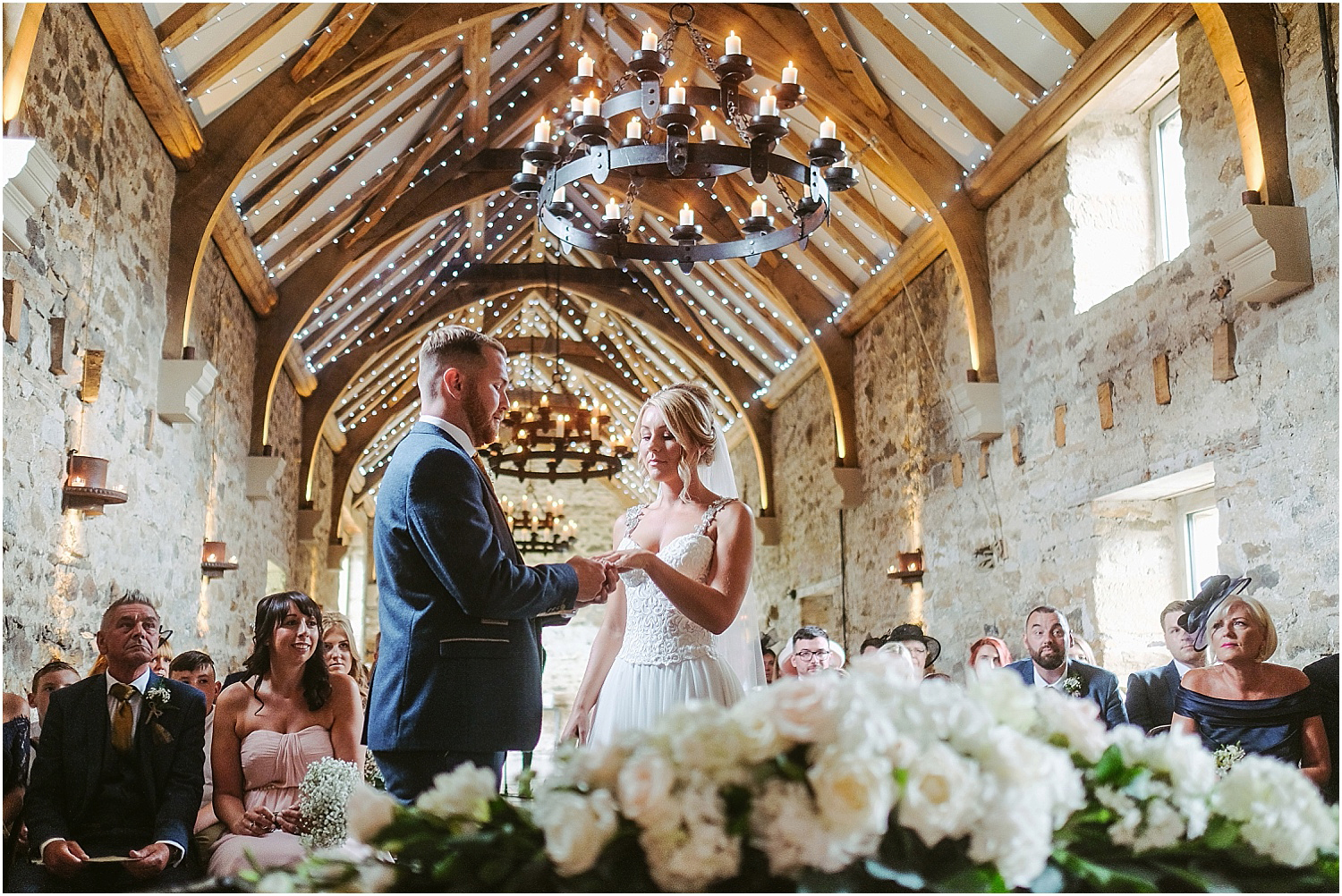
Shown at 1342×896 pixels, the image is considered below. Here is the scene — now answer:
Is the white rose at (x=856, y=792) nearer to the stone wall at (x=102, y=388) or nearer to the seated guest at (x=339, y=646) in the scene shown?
the seated guest at (x=339, y=646)

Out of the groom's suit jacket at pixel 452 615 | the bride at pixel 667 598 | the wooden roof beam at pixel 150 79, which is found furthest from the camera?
the wooden roof beam at pixel 150 79

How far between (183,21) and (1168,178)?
17.0ft

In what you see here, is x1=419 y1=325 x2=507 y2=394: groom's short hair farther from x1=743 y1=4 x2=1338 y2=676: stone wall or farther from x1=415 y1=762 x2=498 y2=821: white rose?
x1=743 y1=4 x2=1338 y2=676: stone wall

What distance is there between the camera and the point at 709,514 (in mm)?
2713

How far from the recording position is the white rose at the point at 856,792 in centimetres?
89

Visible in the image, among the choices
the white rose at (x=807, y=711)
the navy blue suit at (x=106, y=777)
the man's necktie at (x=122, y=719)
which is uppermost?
the white rose at (x=807, y=711)

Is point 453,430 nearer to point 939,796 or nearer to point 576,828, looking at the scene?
point 576,828

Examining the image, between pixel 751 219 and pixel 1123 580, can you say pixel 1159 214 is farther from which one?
pixel 751 219

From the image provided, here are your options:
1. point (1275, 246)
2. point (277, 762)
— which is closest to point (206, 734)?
point (277, 762)

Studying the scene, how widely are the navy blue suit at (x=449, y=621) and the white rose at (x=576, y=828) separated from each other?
989 millimetres

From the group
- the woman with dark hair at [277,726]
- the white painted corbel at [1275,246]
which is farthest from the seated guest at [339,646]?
the white painted corbel at [1275,246]

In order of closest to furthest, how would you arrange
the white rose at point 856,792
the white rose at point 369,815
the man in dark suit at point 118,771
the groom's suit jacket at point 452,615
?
the white rose at point 856,792, the white rose at point 369,815, the groom's suit jacket at point 452,615, the man in dark suit at point 118,771

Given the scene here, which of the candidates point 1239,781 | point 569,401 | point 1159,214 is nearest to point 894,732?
point 1239,781

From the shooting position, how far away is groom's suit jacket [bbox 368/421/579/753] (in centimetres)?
194
